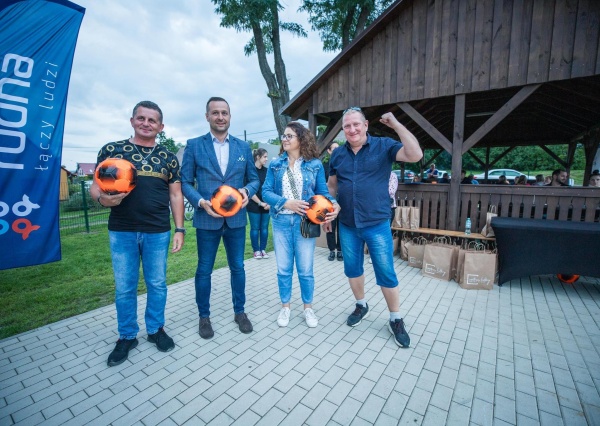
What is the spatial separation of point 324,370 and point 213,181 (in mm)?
2021

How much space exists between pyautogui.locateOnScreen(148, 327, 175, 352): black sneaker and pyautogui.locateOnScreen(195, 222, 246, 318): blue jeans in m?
0.39

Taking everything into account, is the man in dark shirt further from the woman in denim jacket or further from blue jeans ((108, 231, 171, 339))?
blue jeans ((108, 231, 171, 339))

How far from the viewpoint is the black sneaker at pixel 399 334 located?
2769 millimetres

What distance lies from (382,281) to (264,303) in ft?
5.76

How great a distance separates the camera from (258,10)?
9.14 meters

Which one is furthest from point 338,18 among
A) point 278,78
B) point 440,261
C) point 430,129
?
point 440,261

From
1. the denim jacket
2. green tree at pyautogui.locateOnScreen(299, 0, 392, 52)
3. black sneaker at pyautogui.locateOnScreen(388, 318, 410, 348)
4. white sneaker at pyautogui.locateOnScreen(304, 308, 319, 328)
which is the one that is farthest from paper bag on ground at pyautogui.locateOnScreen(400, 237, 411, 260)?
green tree at pyautogui.locateOnScreen(299, 0, 392, 52)

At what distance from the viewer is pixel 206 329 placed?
2986mm

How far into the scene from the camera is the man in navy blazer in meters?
2.71

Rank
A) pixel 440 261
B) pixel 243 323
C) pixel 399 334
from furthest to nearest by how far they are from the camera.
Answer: pixel 440 261 → pixel 243 323 → pixel 399 334

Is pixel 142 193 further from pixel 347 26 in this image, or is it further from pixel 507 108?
pixel 347 26

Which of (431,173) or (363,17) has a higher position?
(363,17)

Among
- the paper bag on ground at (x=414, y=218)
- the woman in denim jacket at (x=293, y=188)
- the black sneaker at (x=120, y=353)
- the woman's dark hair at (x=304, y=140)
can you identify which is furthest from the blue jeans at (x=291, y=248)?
the paper bag on ground at (x=414, y=218)

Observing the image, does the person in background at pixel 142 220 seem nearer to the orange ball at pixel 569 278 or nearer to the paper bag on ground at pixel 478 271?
the paper bag on ground at pixel 478 271
